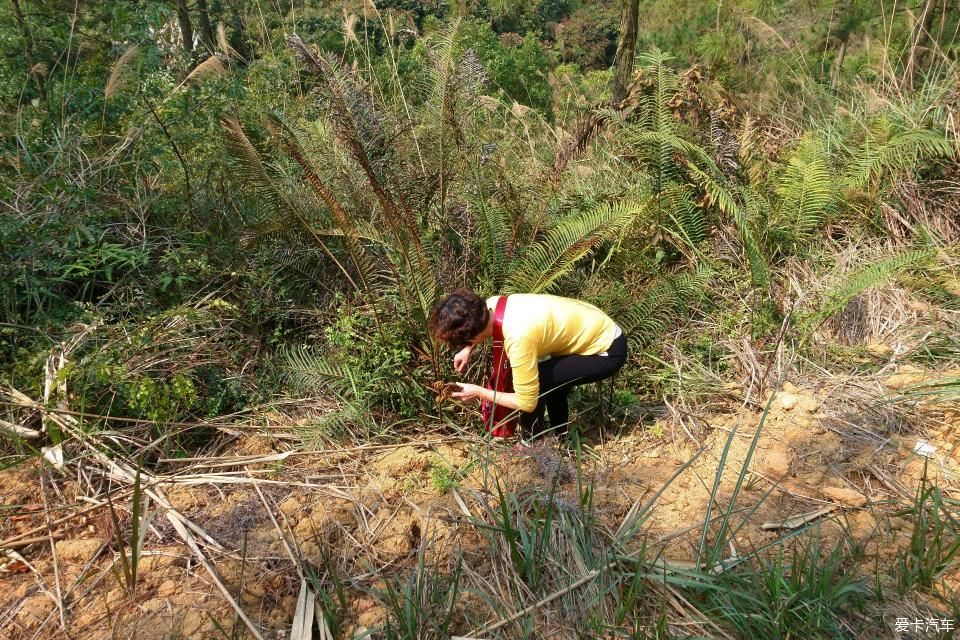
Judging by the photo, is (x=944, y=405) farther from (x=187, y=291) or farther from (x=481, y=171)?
(x=187, y=291)

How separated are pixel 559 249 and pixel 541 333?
0.90m

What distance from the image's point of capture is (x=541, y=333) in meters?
2.74

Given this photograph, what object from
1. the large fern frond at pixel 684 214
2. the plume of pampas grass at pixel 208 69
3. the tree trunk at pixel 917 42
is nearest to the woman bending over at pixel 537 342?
the large fern frond at pixel 684 214

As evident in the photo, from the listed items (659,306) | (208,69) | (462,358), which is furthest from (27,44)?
(659,306)

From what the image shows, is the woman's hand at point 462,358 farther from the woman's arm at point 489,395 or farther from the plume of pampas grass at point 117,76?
the plume of pampas grass at point 117,76

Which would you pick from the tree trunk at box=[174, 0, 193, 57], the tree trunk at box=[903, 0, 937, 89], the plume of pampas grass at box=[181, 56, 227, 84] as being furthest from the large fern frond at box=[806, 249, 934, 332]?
the tree trunk at box=[174, 0, 193, 57]

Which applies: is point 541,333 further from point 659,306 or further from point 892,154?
point 892,154

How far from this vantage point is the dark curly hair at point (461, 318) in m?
2.59

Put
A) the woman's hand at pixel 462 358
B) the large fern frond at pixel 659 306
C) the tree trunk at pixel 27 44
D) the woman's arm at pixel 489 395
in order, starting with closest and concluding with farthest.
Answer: the woman's arm at pixel 489 395, the woman's hand at pixel 462 358, the large fern frond at pixel 659 306, the tree trunk at pixel 27 44

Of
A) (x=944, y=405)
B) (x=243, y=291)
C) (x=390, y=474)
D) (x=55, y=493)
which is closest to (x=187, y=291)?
(x=243, y=291)

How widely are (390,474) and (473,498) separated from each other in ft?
1.65

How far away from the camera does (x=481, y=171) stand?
4066 millimetres

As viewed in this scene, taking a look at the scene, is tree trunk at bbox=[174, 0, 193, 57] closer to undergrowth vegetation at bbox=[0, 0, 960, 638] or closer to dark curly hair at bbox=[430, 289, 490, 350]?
undergrowth vegetation at bbox=[0, 0, 960, 638]

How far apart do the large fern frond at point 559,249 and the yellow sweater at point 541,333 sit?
0.46 meters
